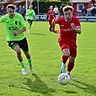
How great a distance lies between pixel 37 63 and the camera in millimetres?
15508

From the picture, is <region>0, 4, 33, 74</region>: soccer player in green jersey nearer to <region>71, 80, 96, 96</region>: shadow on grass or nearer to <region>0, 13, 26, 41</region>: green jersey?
<region>0, 13, 26, 41</region>: green jersey

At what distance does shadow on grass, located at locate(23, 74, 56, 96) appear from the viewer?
10.3 m

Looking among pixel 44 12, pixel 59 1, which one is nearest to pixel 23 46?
pixel 44 12

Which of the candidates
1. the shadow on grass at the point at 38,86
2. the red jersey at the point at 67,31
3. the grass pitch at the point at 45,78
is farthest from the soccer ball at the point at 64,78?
the red jersey at the point at 67,31

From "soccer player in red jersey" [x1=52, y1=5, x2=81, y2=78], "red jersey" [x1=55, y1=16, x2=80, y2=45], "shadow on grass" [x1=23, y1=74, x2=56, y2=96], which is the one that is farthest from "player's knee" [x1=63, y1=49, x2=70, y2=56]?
"shadow on grass" [x1=23, y1=74, x2=56, y2=96]

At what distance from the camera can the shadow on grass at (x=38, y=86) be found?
10258 millimetres

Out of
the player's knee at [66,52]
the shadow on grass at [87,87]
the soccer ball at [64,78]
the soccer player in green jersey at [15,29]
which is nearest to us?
the shadow on grass at [87,87]

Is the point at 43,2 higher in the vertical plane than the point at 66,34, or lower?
lower

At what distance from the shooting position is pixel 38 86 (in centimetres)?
1095

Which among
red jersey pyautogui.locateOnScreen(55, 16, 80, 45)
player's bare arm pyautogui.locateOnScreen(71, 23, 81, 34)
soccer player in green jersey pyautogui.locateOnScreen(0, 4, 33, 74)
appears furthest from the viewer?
soccer player in green jersey pyautogui.locateOnScreen(0, 4, 33, 74)

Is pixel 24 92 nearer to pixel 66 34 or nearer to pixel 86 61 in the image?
pixel 66 34

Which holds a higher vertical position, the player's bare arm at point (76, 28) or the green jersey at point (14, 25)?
the player's bare arm at point (76, 28)

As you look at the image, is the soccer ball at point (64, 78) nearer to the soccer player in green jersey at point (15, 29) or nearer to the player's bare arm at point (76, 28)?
the player's bare arm at point (76, 28)

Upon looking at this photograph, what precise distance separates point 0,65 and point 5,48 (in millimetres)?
6296
